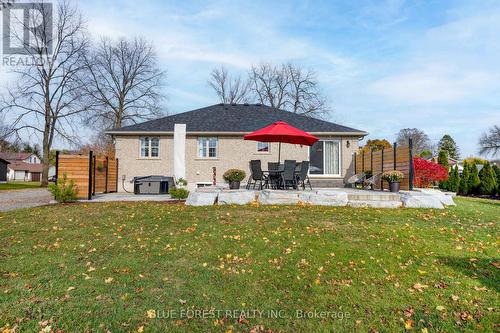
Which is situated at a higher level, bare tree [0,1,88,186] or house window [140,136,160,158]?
bare tree [0,1,88,186]

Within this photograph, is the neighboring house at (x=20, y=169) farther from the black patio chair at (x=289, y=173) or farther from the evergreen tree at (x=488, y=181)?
the evergreen tree at (x=488, y=181)

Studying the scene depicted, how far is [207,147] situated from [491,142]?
50963 mm

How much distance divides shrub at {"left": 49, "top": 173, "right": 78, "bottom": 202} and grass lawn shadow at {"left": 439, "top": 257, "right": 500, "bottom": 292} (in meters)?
10.6

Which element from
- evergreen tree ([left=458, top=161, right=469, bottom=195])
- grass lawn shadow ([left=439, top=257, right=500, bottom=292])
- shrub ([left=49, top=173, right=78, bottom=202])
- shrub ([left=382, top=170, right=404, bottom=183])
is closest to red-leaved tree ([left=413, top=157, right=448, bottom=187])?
shrub ([left=382, top=170, right=404, bottom=183])

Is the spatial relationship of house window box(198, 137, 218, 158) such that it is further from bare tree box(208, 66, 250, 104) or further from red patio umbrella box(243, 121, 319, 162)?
bare tree box(208, 66, 250, 104)

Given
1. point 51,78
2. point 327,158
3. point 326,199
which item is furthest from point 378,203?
point 51,78

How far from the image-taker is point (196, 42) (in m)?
13.6

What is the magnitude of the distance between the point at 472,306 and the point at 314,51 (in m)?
14.4

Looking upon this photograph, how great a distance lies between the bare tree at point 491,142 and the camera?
4700 centimetres

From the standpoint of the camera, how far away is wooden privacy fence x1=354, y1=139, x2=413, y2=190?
32.7 ft

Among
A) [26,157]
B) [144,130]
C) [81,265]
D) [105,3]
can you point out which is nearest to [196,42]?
[105,3]

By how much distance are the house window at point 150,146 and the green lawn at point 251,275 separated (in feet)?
30.6

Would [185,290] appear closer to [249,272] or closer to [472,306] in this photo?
[249,272]

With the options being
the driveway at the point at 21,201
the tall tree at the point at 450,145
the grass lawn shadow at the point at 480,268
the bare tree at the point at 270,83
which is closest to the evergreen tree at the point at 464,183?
the grass lawn shadow at the point at 480,268
